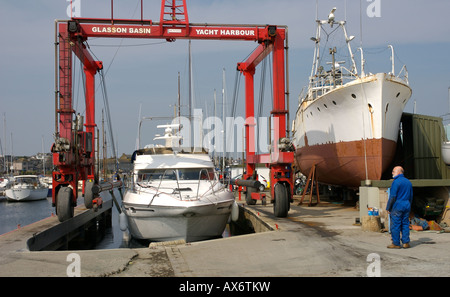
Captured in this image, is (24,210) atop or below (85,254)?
below

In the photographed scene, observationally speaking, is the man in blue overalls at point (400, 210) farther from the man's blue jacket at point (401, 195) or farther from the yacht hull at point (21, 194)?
the yacht hull at point (21, 194)

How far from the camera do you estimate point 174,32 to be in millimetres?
14727

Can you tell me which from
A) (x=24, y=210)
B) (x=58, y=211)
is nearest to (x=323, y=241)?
(x=58, y=211)

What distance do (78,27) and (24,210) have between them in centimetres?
2584

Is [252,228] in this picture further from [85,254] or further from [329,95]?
[85,254]

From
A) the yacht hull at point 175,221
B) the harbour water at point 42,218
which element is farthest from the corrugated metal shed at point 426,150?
the yacht hull at point 175,221

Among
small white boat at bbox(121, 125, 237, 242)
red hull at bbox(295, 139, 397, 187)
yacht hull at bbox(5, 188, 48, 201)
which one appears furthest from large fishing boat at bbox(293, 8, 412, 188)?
yacht hull at bbox(5, 188, 48, 201)

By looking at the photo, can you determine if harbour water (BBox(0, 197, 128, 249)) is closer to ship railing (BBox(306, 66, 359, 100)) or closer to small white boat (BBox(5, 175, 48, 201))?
small white boat (BBox(5, 175, 48, 201))

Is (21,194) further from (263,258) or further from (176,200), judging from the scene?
(263,258)

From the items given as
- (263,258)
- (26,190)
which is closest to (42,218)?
(26,190)

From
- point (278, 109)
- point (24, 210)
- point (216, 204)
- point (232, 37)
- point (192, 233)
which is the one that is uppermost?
point (232, 37)

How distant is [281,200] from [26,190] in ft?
117

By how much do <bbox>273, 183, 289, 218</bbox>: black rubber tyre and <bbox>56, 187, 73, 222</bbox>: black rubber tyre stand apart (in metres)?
5.83

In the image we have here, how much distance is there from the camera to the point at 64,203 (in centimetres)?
1214
